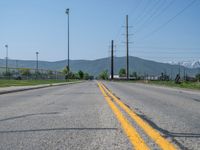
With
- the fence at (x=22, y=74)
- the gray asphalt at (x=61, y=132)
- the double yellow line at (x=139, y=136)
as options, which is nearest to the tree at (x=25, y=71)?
the fence at (x=22, y=74)

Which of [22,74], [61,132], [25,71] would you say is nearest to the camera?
[61,132]

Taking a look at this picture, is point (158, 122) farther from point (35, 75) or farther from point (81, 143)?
point (35, 75)

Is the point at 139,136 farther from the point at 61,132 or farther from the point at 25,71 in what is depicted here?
the point at 25,71

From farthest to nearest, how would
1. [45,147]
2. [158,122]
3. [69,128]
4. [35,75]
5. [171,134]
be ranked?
[35,75], [158,122], [69,128], [171,134], [45,147]

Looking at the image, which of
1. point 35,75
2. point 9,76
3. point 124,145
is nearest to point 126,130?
point 124,145

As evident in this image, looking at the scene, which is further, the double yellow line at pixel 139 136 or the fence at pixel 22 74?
the fence at pixel 22 74

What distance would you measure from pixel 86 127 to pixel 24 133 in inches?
58.8

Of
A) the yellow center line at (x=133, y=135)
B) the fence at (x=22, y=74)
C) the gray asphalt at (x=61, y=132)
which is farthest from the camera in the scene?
the fence at (x=22, y=74)

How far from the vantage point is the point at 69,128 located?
27.3 feet

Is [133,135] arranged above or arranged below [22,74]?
below

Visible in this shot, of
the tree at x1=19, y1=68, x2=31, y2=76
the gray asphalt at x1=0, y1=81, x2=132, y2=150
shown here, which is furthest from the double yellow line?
the tree at x1=19, y1=68, x2=31, y2=76

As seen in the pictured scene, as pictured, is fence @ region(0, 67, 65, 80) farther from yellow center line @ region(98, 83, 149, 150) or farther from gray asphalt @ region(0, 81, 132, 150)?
yellow center line @ region(98, 83, 149, 150)

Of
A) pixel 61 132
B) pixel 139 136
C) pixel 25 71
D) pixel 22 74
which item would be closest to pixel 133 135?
pixel 139 136

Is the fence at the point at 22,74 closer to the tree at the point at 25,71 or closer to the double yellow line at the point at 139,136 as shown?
the tree at the point at 25,71
